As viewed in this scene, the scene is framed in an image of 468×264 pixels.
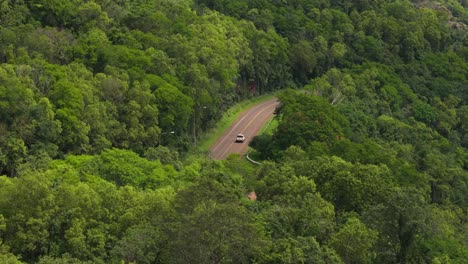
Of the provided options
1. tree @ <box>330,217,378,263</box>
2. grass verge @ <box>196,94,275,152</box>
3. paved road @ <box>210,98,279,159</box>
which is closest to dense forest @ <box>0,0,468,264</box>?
tree @ <box>330,217,378,263</box>

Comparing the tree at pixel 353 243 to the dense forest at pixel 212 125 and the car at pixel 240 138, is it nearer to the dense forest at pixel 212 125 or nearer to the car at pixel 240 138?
the dense forest at pixel 212 125

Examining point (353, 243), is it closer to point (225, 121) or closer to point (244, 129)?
point (244, 129)

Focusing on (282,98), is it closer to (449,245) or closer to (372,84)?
(372,84)

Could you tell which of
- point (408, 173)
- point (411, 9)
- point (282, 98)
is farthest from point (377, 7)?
point (408, 173)

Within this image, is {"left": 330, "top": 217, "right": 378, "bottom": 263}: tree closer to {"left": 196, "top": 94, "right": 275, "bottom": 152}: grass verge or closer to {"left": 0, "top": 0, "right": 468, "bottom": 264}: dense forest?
{"left": 0, "top": 0, "right": 468, "bottom": 264}: dense forest

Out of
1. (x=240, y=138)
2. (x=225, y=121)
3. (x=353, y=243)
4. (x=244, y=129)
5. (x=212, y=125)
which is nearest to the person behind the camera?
(x=353, y=243)

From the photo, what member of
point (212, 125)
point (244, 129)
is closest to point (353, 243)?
point (212, 125)
